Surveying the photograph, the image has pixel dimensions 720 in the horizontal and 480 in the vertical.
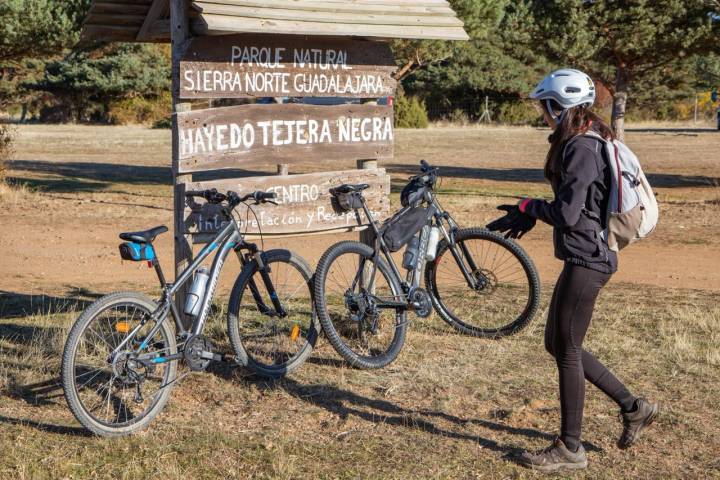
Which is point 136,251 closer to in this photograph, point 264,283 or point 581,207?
point 264,283

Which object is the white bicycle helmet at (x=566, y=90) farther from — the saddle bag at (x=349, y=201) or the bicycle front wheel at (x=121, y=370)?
the saddle bag at (x=349, y=201)

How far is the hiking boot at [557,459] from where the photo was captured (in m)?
4.76

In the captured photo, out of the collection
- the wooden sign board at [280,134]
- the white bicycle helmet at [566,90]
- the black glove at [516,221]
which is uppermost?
the white bicycle helmet at [566,90]

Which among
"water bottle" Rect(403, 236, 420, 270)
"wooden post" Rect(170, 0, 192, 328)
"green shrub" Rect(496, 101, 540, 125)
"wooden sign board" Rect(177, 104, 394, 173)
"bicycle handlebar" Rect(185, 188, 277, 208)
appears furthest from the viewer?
"green shrub" Rect(496, 101, 540, 125)

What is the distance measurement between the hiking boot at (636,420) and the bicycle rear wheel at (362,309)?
1.89 metres

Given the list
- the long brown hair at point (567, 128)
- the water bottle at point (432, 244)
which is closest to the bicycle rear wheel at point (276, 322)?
the water bottle at point (432, 244)

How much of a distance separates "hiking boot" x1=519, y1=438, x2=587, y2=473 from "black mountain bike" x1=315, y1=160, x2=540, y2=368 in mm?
1791

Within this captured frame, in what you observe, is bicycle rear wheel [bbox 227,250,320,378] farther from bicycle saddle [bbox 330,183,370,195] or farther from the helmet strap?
the helmet strap

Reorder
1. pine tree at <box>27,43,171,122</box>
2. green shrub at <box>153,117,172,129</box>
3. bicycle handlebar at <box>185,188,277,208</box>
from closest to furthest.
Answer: bicycle handlebar at <box>185,188,277,208</box> → green shrub at <box>153,117,172,129</box> → pine tree at <box>27,43,171,122</box>

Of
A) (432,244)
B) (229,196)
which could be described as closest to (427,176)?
(432,244)

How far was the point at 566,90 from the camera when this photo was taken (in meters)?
4.55

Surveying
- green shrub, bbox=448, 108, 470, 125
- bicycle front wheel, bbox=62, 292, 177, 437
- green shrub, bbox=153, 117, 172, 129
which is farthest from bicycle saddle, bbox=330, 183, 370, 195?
green shrub, bbox=448, 108, 470, 125

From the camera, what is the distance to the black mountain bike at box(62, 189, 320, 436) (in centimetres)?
517

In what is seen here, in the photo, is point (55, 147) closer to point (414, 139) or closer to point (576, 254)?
point (414, 139)
